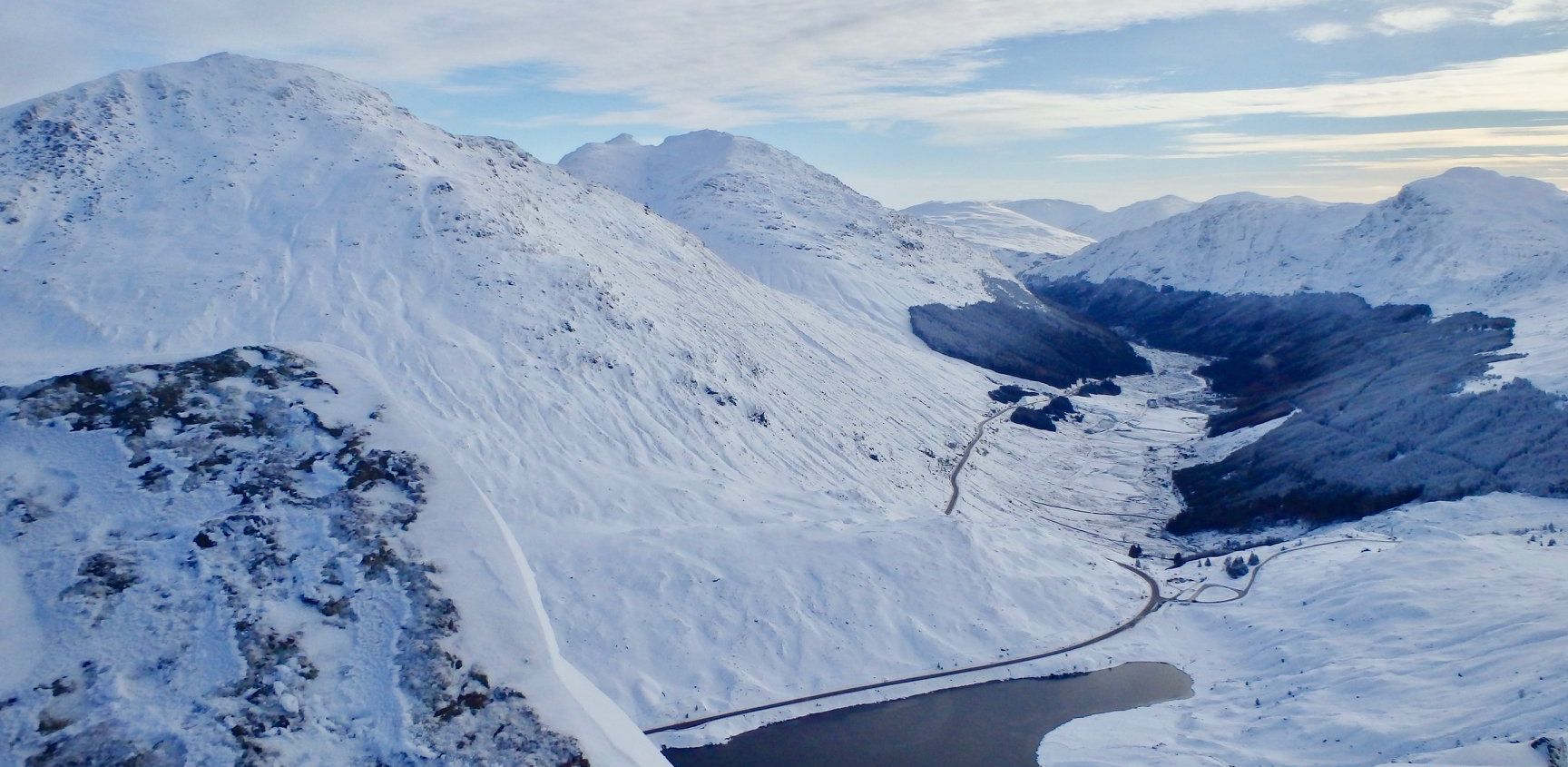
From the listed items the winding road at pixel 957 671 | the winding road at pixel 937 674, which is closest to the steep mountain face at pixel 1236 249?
the winding road at pixel 957 671

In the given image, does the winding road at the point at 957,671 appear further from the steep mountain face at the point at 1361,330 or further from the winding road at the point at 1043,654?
the steep mountain face at the point at 1361,330

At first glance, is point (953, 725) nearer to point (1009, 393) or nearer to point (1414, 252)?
point (1009, 393)

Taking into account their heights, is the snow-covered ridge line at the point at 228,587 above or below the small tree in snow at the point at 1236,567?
above

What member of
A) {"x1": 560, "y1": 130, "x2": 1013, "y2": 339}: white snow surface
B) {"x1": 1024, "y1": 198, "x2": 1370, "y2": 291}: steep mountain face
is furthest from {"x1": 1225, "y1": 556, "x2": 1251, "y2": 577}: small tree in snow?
{"x1": 1024, "y1": 198, "x2": 1370, "y2": 291}: steep mountain face

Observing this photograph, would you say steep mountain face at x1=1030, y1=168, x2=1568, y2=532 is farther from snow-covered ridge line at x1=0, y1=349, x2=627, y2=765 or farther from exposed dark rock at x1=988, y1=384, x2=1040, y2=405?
snow-covered ridge line at x1=0, y1=349, x2=627, y2=765

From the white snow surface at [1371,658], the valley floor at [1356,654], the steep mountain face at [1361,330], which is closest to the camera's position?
the white snow surface at [1371,658]

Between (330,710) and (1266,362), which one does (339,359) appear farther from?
(1266,362)
